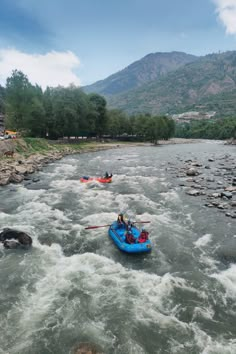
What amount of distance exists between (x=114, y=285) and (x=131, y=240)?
3.95 meters

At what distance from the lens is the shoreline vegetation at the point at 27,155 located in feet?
121

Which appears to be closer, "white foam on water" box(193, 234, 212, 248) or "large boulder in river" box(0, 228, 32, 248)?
"large boulder in river" box(0, 228, 32, 248)

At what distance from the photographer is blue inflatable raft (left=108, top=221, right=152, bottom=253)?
16.0 m

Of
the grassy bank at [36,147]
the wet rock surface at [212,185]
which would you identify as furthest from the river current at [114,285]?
the grassy bank at [36,147]

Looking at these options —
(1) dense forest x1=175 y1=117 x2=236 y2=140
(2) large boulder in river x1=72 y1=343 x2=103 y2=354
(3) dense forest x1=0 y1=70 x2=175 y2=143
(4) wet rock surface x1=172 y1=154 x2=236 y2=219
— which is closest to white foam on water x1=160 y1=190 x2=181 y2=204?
(4) wet rock surface x1=172 y1=154 x2=236 y2=219

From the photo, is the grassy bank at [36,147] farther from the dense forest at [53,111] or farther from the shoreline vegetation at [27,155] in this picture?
the dense forest at [53,111]

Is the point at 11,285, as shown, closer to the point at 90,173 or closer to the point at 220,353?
the point at 220,353

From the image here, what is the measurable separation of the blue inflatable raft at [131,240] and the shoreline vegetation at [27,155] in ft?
67.4

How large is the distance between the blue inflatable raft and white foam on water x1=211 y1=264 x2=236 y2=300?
13.8 ft

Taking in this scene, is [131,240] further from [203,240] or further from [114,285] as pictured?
[203,240]

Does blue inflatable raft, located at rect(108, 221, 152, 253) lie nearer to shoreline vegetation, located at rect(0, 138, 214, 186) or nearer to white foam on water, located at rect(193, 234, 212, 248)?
white foam on water, located at rect(193, 234, 212, 248)

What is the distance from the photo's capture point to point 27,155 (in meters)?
51.8

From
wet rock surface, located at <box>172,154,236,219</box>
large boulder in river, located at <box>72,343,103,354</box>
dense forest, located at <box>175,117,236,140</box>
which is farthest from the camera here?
dense forest, located at <box>175,117,236,140</box>

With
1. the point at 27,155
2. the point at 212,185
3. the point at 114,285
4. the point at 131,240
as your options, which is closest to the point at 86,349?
the point at 114,285
